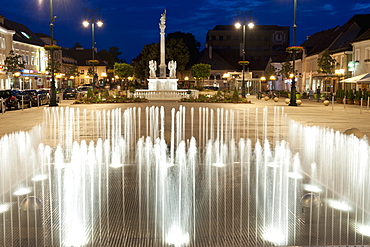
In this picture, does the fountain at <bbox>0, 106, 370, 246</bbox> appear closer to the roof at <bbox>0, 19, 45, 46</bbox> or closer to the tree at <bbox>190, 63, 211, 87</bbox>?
the roof at <bbox>0, 19, 45, 46</bbox>

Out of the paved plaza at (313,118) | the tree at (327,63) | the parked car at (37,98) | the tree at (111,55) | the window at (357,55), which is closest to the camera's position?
the paved plaza at (313,118)

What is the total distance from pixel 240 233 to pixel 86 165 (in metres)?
5.57

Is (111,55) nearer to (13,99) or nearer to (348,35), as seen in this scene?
(348,35)

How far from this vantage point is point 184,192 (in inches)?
327

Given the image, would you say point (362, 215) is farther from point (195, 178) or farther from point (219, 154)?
point (219, 154)

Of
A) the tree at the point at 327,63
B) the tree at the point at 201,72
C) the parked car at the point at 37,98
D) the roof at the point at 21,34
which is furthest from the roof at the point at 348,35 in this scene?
the roof at the point at 21,34

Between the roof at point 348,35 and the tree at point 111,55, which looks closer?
the roof at point 348,35

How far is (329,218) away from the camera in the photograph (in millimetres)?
6832

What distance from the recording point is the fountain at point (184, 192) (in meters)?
6.17

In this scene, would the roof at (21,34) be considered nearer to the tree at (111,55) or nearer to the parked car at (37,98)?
the parked car at (37,98)

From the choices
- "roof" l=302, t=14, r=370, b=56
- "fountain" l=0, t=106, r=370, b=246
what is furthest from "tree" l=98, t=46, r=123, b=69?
"fountain" l=0, t=106, r=370, b=246

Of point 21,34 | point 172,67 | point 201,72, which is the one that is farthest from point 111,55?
point 172,67

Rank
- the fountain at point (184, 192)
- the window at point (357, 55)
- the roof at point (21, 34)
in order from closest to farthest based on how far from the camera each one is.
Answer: the fountain at point (184, 192)
the window at point (357, 55)
the roof at point (21, 34)

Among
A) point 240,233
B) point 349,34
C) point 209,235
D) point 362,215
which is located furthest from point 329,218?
point 349,34
